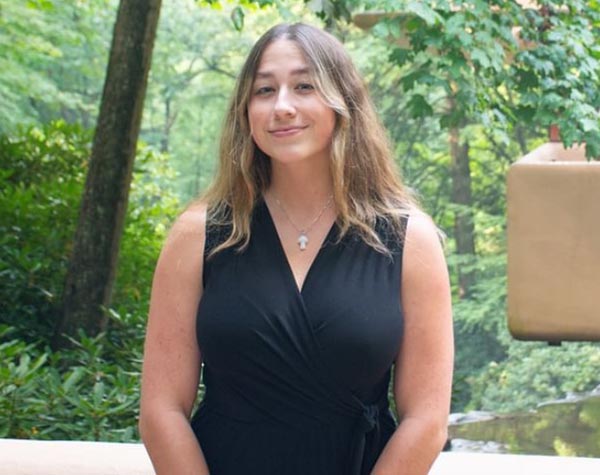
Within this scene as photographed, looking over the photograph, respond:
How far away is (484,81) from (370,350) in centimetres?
419

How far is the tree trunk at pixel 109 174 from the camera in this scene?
644 cm

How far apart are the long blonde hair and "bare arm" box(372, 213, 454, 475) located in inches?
4.0

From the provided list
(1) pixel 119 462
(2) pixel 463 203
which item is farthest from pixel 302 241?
(2) pixel 463 203

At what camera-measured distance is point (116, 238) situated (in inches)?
257

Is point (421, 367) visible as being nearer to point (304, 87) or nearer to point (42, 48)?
point (304, 87)

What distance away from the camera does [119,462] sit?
3.53 m

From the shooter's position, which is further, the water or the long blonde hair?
the water

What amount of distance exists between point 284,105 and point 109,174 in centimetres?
404

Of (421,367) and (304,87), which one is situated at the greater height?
(304,87)

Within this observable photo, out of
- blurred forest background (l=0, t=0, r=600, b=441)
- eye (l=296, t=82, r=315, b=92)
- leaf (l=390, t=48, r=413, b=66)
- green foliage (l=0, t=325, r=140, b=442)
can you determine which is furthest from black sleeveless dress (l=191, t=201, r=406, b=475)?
leaf (l=390, t=48, r=413, b=66)

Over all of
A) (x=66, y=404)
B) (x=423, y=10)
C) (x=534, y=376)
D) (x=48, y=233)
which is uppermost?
(x=423, y=10)

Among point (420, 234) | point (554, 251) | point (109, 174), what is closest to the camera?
point (420, 234)

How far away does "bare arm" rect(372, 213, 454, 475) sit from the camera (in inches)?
98.1

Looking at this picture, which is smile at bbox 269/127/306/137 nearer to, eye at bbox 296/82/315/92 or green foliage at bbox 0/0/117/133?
eye at bbox 296/82/315/92
